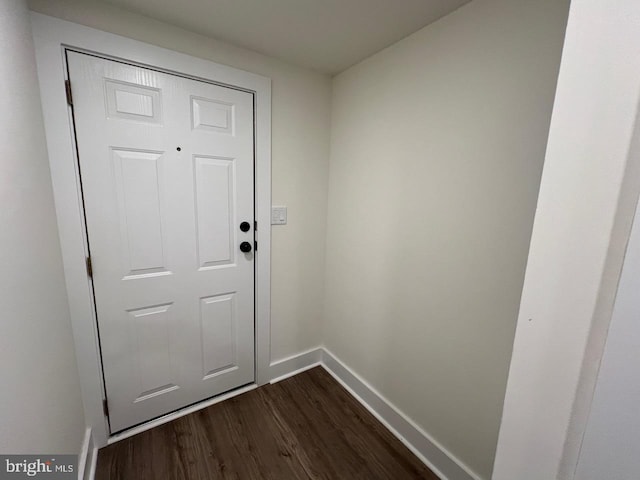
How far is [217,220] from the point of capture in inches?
63.4

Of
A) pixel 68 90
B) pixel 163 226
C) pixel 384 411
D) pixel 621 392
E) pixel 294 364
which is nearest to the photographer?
pixel 621 392

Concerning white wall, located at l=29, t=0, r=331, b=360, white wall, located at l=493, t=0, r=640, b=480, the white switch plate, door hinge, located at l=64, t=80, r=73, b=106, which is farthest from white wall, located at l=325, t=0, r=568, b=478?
door hinge, located at l=64, t=80, r=73, b=106

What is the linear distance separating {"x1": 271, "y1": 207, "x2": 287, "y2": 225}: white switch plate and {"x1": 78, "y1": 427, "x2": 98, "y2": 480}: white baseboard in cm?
144

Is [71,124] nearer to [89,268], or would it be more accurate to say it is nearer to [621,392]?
[89,268]

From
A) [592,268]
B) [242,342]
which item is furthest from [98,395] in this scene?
[592,268]

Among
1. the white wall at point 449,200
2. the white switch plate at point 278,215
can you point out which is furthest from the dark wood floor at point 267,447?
the white switch plate at point 278,215

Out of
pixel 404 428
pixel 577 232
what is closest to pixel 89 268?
pixel 577 232

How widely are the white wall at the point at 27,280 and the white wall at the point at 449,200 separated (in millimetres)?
1497

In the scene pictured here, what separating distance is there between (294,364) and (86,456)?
3.98ft

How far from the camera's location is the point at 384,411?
1.65m

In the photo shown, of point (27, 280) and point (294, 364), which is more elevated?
point (27, 280)

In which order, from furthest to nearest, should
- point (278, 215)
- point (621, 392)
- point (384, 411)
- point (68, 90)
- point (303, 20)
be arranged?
point (278, 215) < point (384, 411) < point (303, 20) < point (68, 90) < point (621, 392)

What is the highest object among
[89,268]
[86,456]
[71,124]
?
[71,124]

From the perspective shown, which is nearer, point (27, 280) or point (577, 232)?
point (577, 232)
